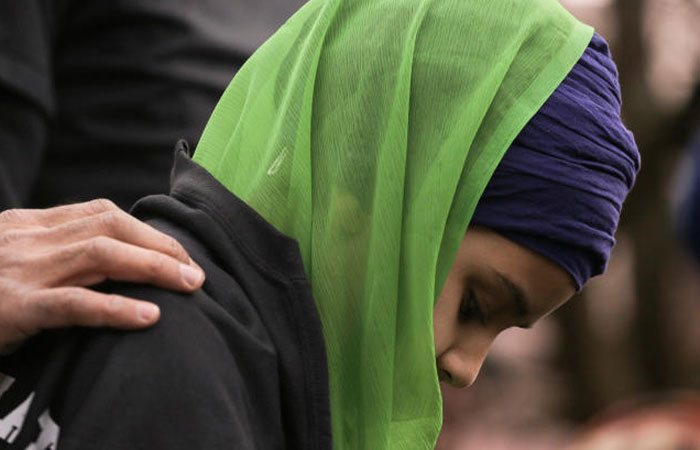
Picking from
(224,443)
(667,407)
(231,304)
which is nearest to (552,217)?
(231,304)

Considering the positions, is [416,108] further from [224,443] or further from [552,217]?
[224,443]

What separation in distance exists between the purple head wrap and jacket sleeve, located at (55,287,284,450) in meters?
0.57

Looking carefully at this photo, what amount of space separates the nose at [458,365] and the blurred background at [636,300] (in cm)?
450

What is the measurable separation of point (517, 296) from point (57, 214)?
781 millimetres

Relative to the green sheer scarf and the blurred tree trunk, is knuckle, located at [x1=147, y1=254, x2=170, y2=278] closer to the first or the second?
the green sheer scarf

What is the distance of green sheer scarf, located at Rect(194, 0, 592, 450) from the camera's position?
197 centimetres

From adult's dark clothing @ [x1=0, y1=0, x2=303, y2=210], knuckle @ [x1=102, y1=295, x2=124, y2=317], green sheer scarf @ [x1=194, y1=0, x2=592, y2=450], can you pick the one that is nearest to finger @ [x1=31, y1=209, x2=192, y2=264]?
knuckle @ [x1=102, y1=295, x2=124, y2=317]

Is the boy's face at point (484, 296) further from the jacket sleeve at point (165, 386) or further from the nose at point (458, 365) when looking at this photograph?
the jacket sleeve at point (165, 386)

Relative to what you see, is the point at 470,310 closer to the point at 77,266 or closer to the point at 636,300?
the point at 77,266

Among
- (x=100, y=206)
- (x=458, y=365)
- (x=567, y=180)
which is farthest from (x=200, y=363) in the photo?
(x=567, y=180)

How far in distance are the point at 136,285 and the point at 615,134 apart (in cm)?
92

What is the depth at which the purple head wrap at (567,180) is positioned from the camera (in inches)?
80.4

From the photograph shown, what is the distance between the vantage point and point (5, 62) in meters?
2.66

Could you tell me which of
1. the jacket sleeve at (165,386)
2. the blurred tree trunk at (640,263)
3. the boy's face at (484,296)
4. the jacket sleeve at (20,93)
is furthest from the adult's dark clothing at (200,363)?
the blurred tree trunk at (640,263)
